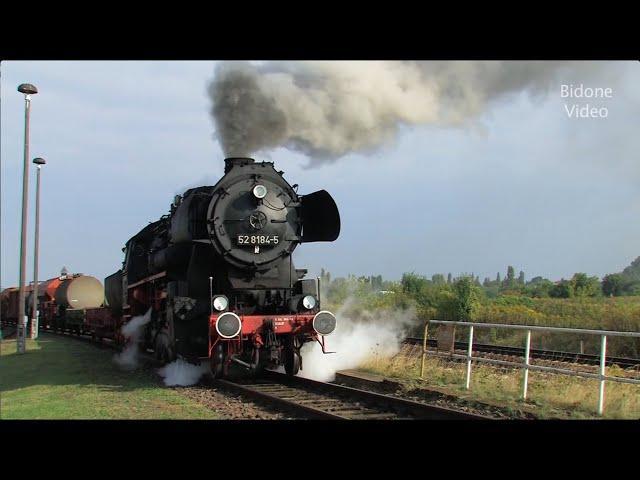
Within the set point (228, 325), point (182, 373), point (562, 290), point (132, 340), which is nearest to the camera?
point (228, 325)

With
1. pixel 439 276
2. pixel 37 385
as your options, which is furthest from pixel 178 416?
pixel 439 276

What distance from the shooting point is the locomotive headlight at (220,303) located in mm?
9686

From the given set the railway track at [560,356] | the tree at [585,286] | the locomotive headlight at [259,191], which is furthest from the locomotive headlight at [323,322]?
the tree at [585,286]

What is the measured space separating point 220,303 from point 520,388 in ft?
16.0

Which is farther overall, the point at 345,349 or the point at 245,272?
the point at 345,349

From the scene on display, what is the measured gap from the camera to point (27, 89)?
18766 mm

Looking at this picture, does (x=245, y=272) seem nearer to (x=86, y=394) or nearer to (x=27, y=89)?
(x=86, y=394)

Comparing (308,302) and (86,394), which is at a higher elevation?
(308,302)

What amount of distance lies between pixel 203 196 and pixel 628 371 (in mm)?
8757

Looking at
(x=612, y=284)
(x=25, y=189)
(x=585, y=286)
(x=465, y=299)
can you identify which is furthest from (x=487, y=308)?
(x=612, y=284)

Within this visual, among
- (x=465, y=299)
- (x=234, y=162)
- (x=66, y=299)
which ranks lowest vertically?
(x=66, y=299)
